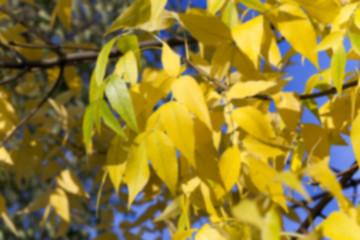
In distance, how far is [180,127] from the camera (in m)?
0.35

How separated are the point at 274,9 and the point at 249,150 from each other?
124 millimetres

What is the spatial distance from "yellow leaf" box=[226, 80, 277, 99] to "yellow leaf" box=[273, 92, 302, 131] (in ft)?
0.06

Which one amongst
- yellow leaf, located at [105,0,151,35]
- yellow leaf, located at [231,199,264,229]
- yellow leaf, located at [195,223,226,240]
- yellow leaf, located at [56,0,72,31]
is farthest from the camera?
yellow leaf, located at [56,0,72,31]

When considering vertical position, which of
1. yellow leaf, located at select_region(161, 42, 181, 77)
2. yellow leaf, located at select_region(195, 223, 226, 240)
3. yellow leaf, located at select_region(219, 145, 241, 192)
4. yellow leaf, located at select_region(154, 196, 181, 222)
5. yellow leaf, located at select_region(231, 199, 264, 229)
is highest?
yellow leaf, located at select_region(161, 42, 181, 77)

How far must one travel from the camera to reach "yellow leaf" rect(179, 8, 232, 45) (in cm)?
41

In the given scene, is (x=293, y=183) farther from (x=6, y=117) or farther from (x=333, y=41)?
(x=6, y=117)

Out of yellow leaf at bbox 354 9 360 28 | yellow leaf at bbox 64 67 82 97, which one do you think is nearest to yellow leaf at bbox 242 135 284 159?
yellow leaf at bbox 354 9 360 28

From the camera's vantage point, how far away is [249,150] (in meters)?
0.38

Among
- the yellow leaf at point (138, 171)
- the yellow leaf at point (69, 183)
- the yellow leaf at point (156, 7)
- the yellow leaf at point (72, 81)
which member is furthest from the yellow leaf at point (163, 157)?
the yellow leaf at point (72, 81)

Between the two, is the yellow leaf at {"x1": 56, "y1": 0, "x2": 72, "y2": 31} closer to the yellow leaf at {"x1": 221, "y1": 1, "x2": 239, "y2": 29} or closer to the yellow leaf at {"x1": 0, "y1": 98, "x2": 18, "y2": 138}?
the yellow leaf at {"x1": 0, "y1": 98, "x2": 18, "y2": 138}

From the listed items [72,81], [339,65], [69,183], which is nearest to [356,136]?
[339,65]

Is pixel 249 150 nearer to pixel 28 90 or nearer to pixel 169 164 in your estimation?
pixel 169 164

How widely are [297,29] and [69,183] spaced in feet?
1.61

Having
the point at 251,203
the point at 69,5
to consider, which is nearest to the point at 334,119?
the point at 251,203
